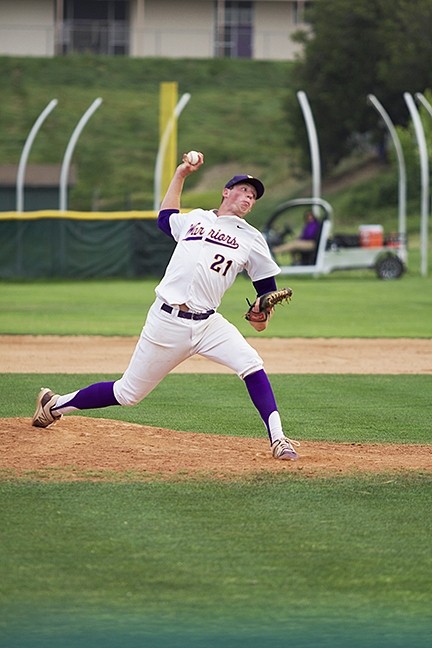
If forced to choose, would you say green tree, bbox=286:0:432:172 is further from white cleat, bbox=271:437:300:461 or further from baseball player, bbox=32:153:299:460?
white cleat, bbox=271:437:300:461

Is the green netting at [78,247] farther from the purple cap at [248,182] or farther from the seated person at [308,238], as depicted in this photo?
the purple cap at [248,182]

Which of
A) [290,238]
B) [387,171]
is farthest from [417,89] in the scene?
[290,238]

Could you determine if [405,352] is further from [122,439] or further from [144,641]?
[144,641]

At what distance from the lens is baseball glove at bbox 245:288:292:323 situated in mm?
7871

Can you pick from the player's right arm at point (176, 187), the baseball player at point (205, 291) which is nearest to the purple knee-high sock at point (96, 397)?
the baseball player at point (205, 291)

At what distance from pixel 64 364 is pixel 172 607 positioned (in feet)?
31.4

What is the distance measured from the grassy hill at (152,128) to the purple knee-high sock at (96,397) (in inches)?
1544

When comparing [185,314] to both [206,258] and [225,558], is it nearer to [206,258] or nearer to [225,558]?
[206,258]

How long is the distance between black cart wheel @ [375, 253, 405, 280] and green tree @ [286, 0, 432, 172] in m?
19.7

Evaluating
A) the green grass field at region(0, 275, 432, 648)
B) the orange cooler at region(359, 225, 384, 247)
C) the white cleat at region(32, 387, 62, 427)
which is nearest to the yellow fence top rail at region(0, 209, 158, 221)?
the orange cooler at region(359, 225, 384, 247)

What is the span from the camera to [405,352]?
53.3 ft

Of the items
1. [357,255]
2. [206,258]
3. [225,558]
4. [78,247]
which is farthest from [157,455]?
[357,255]

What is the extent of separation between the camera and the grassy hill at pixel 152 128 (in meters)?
51.1

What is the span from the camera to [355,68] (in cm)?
5116
